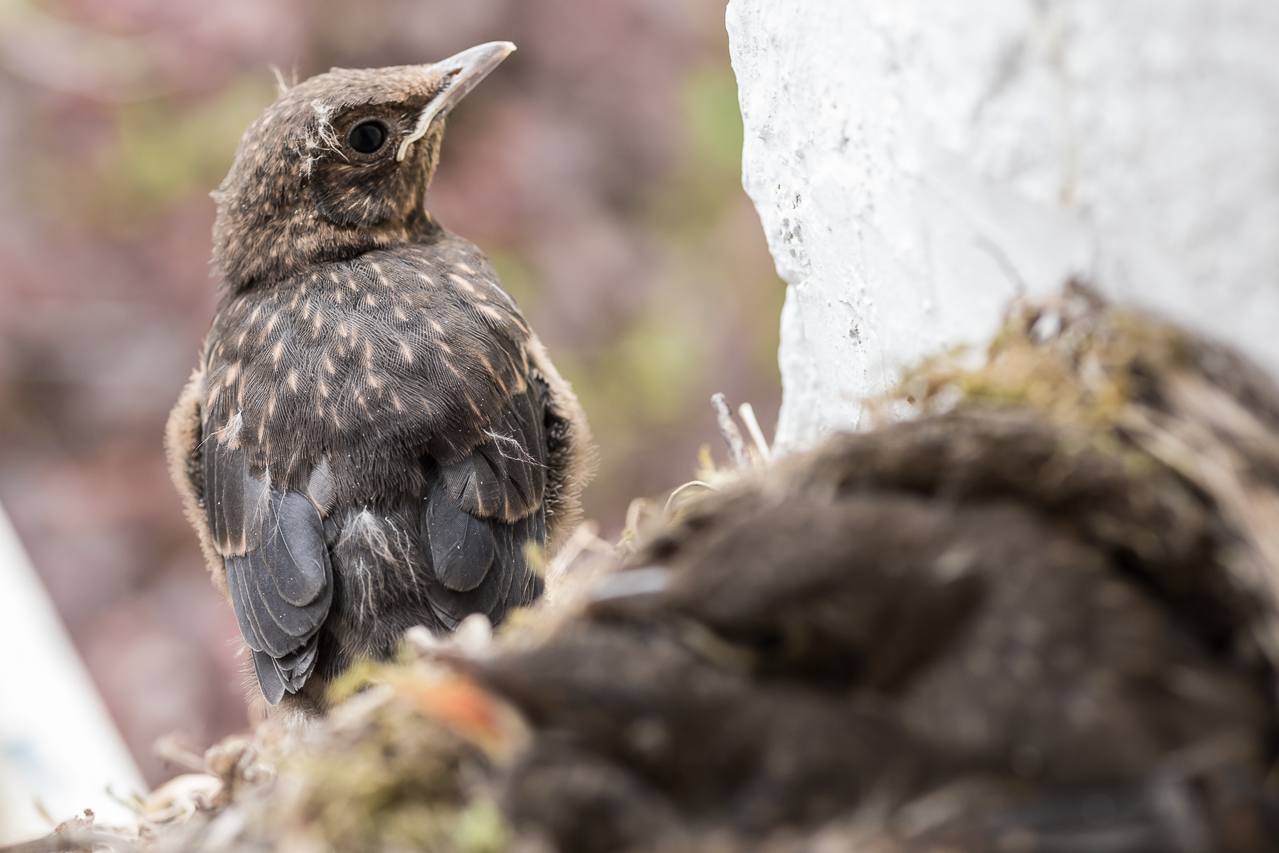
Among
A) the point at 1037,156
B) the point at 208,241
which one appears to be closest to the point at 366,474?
the point at 1037,156

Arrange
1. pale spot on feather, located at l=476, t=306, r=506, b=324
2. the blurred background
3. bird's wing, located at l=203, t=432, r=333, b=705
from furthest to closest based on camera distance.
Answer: the blurred background → pale spot on feather, located at l=476, t=306, r=506, b=324 → bird's wing, located at l=203, t=432, r=333, b=705

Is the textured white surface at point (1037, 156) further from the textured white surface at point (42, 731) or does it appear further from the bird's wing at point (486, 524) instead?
the textured white surface at point (42, 731)

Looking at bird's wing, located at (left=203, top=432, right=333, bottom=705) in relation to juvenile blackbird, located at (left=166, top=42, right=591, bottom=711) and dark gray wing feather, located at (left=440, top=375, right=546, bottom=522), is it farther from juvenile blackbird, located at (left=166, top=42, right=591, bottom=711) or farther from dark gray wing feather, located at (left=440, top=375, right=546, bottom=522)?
dark gray wing feather, located at (left=440, top=375, right=546, bottom=522)

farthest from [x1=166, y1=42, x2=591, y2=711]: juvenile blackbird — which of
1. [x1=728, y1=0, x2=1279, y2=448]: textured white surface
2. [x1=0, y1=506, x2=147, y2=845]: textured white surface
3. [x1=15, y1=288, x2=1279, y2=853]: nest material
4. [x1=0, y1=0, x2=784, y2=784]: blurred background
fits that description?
[x1=0, y1=0, x2=784, y2=784]: blurred background

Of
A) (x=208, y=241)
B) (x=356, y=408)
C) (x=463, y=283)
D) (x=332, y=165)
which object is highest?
(x=208, y=241)

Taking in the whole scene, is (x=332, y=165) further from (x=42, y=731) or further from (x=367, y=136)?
(x=42, y=731)

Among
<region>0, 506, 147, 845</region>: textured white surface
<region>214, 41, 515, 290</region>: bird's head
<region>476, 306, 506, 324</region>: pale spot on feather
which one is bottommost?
<region>0, 506, 147, 845</region>: textured white surface

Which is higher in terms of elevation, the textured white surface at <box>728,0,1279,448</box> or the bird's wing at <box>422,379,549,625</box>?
the textured white surface at <box>728,0,1279,448</box>

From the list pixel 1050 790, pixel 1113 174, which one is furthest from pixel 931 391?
pixel 1050 790
